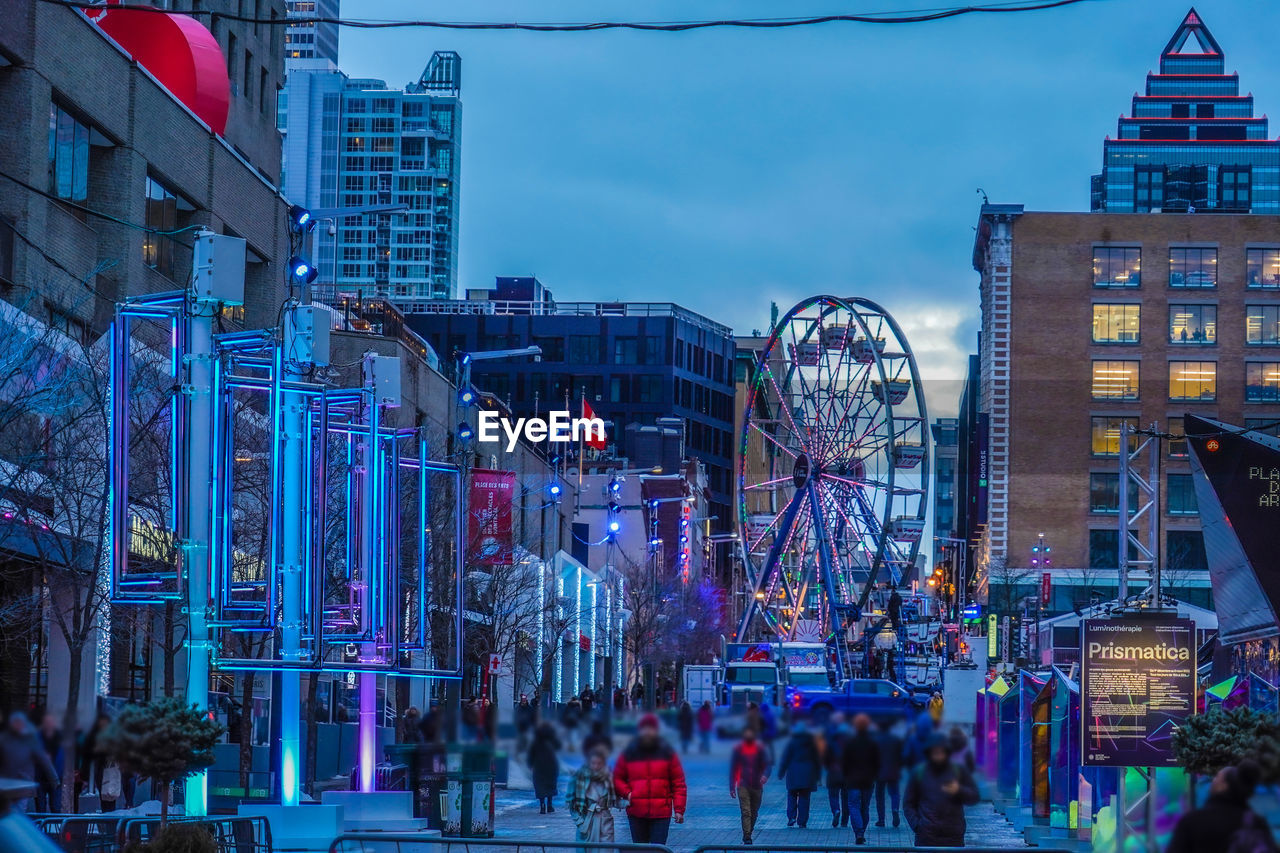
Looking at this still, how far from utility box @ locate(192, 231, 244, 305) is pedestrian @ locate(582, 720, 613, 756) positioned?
11170mm

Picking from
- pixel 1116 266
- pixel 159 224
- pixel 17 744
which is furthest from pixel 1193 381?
pixel 17 744

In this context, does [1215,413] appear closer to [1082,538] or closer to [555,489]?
[1082,538]

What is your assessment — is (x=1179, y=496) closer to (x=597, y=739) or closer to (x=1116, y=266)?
(x=1116, y=266)

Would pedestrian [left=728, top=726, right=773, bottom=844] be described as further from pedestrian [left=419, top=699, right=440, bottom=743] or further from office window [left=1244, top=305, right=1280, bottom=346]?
office window [left=1244, top=305, right=1280, bottom=346]

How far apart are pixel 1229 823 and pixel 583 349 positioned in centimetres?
15718

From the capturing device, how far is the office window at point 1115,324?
116 m

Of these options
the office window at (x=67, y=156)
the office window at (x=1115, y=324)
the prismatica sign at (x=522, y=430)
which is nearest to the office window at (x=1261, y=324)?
the office window at (x=1115, y=324)

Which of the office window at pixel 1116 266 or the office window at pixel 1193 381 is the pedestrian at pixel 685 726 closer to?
the office window at pixel 1193 381

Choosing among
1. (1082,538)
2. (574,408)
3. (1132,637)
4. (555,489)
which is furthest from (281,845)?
(574,408)

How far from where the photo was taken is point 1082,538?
376 feet

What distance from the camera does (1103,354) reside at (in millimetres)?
116188

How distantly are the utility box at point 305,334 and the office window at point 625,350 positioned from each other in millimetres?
146603

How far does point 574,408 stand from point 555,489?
9480 cm

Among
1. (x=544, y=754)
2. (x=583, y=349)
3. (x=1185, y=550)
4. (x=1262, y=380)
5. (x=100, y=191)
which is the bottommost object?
(x=1185, y=550)
